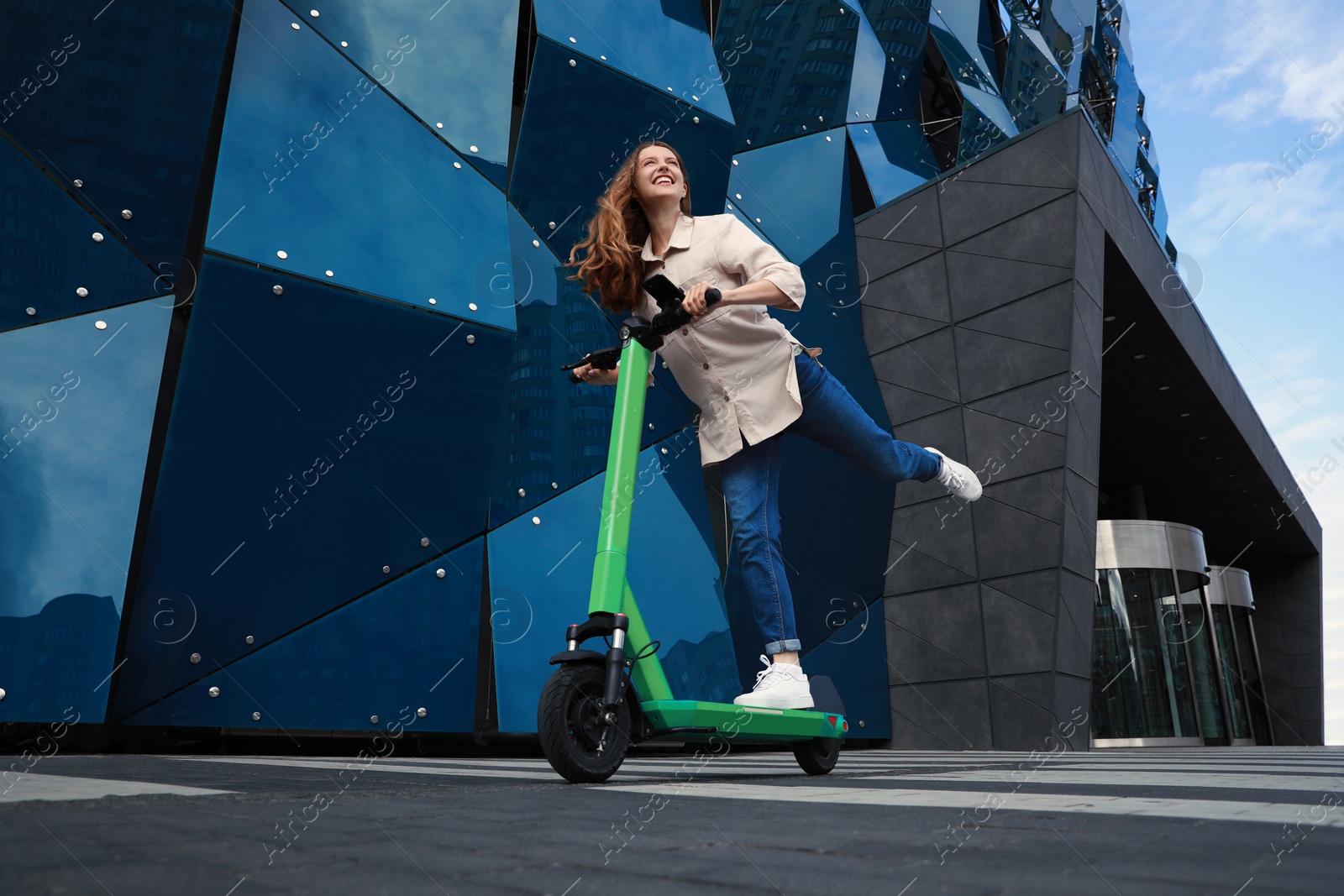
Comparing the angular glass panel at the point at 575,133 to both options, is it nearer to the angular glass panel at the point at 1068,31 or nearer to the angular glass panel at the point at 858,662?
the angular glass panel at the point at 858,662

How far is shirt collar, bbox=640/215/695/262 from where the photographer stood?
3.12 metres

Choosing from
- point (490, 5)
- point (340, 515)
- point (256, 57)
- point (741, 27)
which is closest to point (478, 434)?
point (340, 515)

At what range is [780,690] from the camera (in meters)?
2.79

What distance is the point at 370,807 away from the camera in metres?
1.48

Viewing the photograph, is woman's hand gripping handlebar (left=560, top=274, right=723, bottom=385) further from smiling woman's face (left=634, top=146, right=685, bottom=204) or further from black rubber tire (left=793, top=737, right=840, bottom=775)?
black rubber tire (left=793, top=737, right=840, bottom=775)

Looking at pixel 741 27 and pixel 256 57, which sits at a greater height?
pixel 741 27

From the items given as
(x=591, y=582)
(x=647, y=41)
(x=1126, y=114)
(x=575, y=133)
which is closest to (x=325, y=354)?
(x=591, y=582)

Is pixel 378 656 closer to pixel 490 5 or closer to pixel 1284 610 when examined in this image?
pixel 490 5

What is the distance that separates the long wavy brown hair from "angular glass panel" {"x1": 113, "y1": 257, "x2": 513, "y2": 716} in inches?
65.3

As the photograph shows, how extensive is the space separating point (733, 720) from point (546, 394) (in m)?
2.93

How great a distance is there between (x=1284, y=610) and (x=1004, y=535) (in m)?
16.7

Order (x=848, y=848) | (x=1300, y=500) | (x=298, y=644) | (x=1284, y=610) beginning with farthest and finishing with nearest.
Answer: (x=1284, y=610)
(x=1300, y=500)
(x=298, y=644)
(x=848, y=848)

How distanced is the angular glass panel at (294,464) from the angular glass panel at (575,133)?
46.5 inches

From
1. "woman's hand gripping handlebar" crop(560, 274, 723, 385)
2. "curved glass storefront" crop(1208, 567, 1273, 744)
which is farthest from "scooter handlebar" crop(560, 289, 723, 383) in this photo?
"curved glass storefront" crop(1208, 567, 1273, 744)
